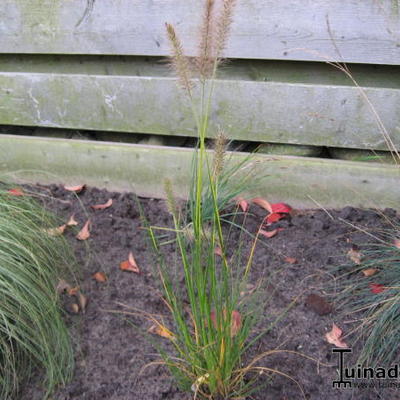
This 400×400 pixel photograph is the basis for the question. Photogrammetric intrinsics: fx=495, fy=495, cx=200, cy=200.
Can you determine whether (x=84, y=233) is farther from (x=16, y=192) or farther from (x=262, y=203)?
(x=262, y=203)

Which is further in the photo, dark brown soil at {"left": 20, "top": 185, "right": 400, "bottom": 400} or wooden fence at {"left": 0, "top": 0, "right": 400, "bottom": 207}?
wooden fence at {"left": 0, "top": 0, "right": 400, "bottom": 207}

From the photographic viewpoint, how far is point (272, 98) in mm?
2502

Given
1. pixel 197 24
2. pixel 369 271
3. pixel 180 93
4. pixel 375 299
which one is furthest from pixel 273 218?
pixel 197 24

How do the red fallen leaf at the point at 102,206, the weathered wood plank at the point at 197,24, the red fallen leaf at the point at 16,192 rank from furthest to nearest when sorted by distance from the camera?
the red fallen leaf at the point at 102,206 → the weathered wood plank at the point at 197,24 → the red fallen leaf at the point at 16,192

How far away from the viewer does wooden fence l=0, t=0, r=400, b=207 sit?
2369mm

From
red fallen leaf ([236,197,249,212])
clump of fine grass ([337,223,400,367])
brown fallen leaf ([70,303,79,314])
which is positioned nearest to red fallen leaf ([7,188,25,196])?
brown fallen leaf ([70,303,79,314])

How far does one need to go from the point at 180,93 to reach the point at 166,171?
1.39ft

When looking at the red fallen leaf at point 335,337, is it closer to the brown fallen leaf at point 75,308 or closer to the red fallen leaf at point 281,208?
the red fallen leaf at point 281,208

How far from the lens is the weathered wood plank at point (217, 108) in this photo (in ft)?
7.98

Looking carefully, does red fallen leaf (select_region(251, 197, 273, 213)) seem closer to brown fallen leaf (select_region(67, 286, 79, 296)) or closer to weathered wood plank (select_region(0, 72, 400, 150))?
weathered wood plank (select_region(0, 72, 400, 150))

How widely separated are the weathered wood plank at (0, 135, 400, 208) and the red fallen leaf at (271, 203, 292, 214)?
45 mm

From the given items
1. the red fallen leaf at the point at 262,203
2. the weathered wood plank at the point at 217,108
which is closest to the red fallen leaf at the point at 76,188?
the weathered wood plank at the point at 217,108

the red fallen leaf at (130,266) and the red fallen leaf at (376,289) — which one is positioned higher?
the red fallen leaf at (376,289)

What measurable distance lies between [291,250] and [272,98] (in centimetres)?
79
